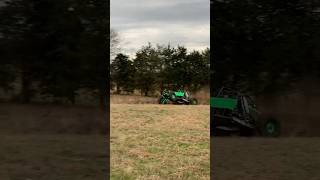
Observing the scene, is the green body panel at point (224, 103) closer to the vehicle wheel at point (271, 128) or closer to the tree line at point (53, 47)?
the vehicle wheel at point (271, 128)

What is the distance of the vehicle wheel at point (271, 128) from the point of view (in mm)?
7957

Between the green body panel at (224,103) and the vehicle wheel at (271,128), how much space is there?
722 mm

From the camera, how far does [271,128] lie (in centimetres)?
799

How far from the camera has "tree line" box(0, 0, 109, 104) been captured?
6648 mm

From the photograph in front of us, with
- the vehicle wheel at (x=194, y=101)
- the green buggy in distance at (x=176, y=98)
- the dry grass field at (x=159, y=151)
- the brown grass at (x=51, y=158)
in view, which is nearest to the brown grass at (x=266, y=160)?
the dry grass field at (x=159, y=151)

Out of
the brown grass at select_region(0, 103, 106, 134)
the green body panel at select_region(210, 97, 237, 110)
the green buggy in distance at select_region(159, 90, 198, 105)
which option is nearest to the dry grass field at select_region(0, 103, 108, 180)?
the brown grass at select_region(0, 103, 106, 134)

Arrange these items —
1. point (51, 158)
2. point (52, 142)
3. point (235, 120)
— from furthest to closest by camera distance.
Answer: point (235, 120)
point (52, 142)
point (51, 158)

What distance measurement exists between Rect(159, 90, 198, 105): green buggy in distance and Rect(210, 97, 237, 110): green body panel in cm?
852

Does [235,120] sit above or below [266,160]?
above

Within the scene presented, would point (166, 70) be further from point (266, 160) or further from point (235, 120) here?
point (266, 160)

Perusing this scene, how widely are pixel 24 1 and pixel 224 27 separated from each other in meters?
3.36

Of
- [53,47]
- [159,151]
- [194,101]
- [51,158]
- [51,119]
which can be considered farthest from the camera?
[194,101]

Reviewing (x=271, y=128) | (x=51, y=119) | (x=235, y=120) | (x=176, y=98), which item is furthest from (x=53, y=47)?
(x=176, y=98)

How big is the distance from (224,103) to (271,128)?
1.02 m
